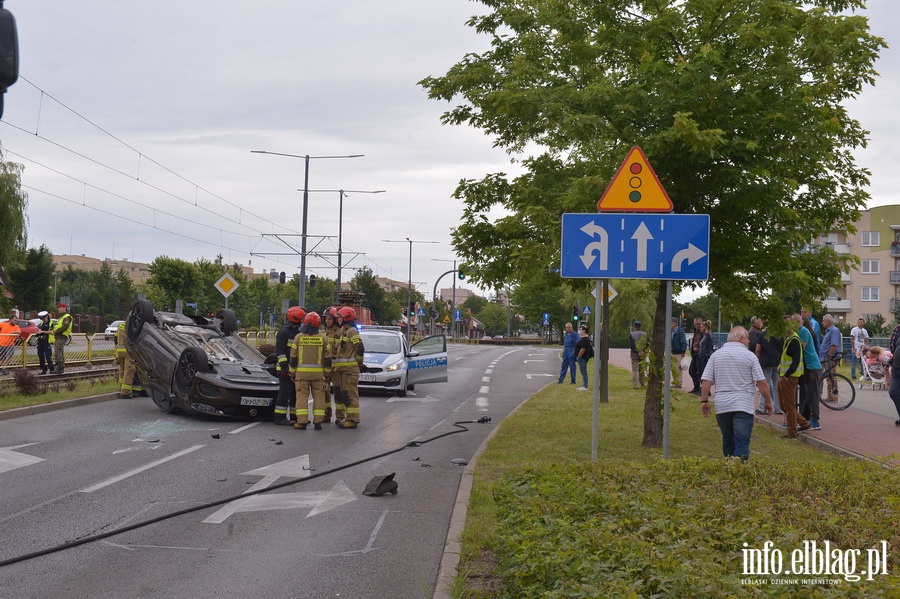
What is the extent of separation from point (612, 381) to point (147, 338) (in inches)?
630

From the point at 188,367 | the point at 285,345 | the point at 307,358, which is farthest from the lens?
the point at 188,367

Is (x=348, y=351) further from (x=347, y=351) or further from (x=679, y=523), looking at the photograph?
(x=679, y=523)

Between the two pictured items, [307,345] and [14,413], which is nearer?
[307,345]

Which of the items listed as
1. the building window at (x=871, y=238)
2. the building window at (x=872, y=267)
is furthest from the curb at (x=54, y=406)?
the building window at (x=871, y=238)

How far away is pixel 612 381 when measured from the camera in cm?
2772

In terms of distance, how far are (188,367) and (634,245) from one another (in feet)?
28.1

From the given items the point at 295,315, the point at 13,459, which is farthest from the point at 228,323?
the point at 13,459

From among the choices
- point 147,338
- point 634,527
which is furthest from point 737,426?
point 147,338

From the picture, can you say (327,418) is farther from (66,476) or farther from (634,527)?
(634,527)

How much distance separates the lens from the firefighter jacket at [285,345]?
1427 centimetres

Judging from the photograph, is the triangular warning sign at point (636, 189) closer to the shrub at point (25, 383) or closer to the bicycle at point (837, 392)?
the bicycle at point (837, 392)

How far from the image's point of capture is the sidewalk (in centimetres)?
1222

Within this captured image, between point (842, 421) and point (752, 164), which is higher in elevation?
point (752, 164)

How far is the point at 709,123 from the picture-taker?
10445 millimetres
